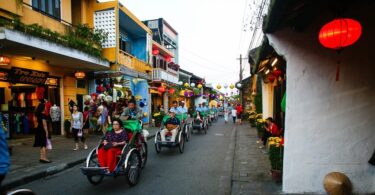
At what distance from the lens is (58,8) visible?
12000mm

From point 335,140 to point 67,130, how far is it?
443 inches

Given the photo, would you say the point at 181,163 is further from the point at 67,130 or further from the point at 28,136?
the point at 28,136

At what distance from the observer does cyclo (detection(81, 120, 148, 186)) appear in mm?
5043

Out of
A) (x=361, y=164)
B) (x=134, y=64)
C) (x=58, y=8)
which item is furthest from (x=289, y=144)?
(x=134, y=64)

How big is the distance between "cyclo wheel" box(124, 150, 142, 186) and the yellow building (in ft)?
16.7

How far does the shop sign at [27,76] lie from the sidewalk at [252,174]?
861 centimetres

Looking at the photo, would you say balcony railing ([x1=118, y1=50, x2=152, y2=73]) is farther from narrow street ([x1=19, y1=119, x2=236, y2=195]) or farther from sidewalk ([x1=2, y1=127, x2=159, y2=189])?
narrow street ([x1=19, y1=119, x2=236, y2=195])

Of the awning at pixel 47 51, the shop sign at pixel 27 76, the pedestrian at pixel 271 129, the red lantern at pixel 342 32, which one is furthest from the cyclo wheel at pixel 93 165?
the shop sign at pixel 27 76

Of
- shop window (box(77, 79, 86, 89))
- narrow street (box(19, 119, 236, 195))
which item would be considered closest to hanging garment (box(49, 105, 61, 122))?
shop window (box(77, 79, 86, 89))

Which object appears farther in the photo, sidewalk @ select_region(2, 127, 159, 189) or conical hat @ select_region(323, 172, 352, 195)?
sidewalk @ select_region(2, 127, 159, 189)

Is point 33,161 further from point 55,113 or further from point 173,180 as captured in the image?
point 55,113

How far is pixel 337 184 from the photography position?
13.8 feet

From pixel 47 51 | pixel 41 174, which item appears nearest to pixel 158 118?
pixel 47 51

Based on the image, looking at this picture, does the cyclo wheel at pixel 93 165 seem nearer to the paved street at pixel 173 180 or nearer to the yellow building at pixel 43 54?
the paved street at pixel 173 180
